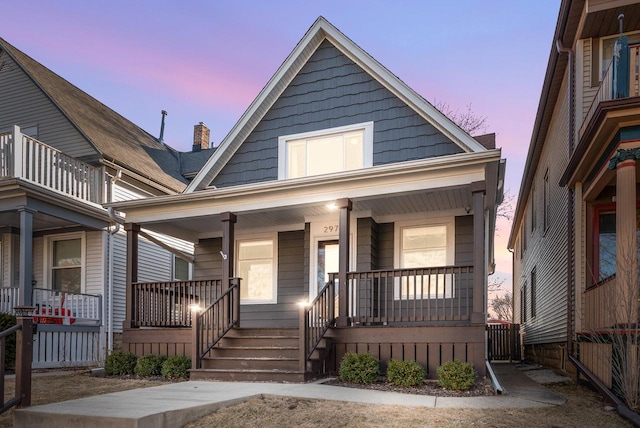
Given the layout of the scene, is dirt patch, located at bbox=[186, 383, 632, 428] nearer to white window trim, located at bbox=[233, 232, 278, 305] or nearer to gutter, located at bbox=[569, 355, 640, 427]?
gutter, located at bbox=[569, 355, 640, 427]

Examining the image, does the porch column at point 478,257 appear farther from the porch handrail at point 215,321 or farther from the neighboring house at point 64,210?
A: the neighboring house at point 64,210

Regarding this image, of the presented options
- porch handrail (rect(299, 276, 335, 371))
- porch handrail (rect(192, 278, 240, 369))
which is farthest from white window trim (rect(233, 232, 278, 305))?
porch handrail (rect(299, 276, 335, 371))

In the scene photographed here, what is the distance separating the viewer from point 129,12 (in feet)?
55.0

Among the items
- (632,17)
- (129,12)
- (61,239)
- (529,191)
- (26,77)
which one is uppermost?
(129,12)

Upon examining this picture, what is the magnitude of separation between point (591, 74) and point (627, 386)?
5822mm

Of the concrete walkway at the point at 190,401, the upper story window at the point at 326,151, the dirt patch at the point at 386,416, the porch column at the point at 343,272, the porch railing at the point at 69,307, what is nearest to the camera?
the concrete walkway at the point at 190,401

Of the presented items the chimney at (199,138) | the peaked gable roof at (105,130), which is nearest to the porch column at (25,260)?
the peaked gable roof at (105,130)

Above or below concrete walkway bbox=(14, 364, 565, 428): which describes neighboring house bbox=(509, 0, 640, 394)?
above

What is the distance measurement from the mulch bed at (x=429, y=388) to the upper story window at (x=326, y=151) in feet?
15.7

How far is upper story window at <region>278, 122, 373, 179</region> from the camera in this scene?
1159cm

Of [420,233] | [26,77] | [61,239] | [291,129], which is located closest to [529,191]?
[420,233]

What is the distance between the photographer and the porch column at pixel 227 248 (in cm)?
1066

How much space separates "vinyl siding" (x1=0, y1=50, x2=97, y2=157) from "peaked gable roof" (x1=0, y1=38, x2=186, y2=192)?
0.30 metres

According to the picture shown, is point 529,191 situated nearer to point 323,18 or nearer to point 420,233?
point 420,233
